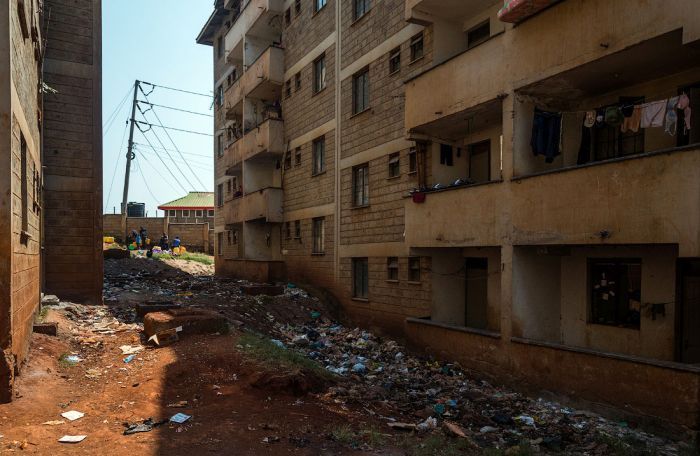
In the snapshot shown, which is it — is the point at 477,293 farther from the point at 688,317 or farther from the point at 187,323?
the point at 187,323

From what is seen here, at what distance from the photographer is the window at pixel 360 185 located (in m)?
16.9

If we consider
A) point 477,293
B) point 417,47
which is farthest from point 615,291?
point 417,47

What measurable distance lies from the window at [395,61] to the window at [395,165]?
7.95ft

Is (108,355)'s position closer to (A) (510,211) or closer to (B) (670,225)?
(A) (510,211)

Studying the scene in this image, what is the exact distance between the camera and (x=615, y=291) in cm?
1016

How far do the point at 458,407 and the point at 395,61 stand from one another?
10022mm

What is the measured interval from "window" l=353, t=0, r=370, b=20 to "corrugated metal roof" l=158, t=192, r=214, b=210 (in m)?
41.9

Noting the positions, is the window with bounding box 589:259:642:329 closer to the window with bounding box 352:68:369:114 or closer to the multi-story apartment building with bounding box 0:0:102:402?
the window with bounding box 352:68:369:114

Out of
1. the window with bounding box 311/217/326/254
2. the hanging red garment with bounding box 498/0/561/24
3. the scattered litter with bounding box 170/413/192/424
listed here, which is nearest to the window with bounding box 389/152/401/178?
the window with bounding box 311/217/326/254

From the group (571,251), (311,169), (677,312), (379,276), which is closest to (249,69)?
(311,169)

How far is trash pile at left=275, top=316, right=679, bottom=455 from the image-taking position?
25.4 feet

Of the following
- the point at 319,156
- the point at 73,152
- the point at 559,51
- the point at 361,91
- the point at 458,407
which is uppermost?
the point at 361,91

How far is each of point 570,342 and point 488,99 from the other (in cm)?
531

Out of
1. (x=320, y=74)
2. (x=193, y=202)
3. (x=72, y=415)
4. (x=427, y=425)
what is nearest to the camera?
(x=72, y=415)
